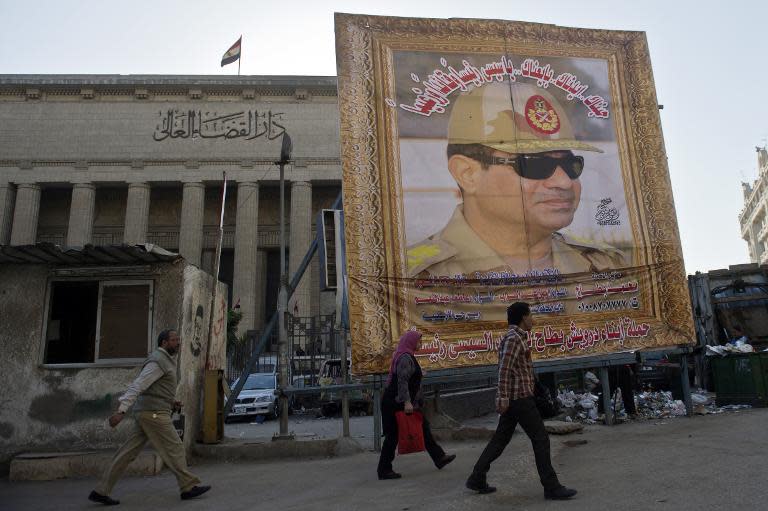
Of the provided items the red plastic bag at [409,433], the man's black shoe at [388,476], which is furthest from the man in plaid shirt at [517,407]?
the man's black shoe at [388,476]

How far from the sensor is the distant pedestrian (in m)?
5.33

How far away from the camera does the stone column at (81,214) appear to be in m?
31.0

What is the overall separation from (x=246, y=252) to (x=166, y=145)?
7230 millimetres

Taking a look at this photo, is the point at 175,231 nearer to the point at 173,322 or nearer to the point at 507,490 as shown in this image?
the point at 173,322

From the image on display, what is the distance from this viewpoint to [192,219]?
3144 cm

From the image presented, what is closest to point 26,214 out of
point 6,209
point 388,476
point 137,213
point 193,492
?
point 6,209

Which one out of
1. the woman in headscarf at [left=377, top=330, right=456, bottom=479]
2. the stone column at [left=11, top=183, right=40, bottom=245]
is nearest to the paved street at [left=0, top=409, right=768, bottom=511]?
the woman in headscarf at [left=377, top=330, right=456, bottom=479]

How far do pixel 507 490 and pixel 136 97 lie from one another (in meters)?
32.3

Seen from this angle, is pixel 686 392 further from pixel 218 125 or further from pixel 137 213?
pixel 137 213

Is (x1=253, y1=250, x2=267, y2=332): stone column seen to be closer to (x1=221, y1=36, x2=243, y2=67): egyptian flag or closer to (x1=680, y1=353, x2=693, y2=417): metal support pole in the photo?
(x1=221, y1=36, x2=243, y2=67): egyptian flag

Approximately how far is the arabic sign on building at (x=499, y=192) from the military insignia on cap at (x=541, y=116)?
0.02 metres

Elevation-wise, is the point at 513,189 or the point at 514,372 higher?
the point at 513,189

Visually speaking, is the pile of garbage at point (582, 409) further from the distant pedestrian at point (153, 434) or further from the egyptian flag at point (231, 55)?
the egyptian flag at point (231, 55)

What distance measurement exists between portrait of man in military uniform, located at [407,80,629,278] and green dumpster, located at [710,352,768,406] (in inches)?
103
